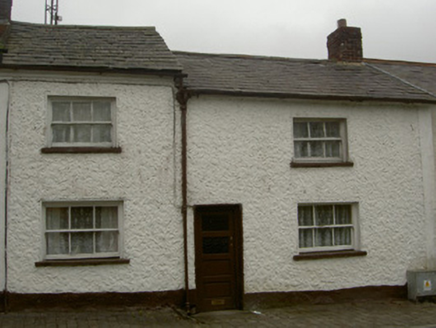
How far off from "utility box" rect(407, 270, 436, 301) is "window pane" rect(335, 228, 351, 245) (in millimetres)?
1518

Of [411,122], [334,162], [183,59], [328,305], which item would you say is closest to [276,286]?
[328,305]

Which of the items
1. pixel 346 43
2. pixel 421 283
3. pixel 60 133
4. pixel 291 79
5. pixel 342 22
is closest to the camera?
pixel 60 133

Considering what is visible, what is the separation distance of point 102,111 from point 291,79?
4.55 metres

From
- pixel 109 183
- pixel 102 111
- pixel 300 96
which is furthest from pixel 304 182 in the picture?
pixel 102 111

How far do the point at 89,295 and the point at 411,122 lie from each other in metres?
7.93

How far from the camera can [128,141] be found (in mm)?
9219

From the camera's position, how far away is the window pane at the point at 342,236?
1034 cm

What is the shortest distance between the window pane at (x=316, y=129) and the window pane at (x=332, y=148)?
24 centimetres

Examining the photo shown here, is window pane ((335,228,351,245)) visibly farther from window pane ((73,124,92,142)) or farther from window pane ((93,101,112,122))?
window pane ((73,124,92,142))

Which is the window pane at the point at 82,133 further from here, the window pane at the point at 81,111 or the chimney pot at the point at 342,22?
the chimney pot at the point at 342,22

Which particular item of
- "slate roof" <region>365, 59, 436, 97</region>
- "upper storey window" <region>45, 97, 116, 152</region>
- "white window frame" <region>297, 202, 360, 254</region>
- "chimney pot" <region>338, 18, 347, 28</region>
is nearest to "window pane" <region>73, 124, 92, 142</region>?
"upper storey window" <region>45, 97, 116, 152</region>

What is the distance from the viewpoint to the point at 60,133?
9.19 metres

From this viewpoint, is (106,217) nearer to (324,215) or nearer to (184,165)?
(184,165)

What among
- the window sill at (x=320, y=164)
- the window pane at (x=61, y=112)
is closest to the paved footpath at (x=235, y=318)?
the window sill at (x=320, y=164)
